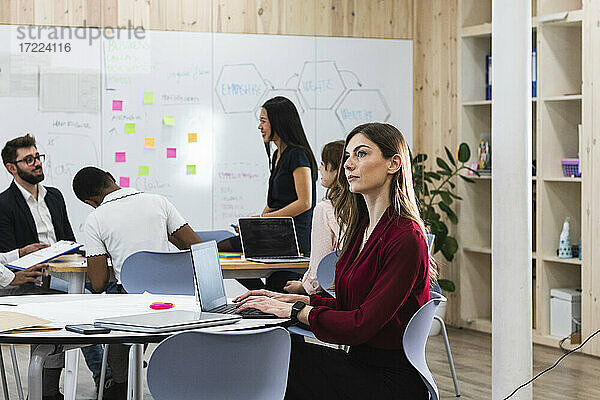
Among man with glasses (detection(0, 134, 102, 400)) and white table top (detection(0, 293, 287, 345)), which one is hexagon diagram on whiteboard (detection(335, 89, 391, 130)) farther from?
white table top (detection(0, 293, 287, 345))

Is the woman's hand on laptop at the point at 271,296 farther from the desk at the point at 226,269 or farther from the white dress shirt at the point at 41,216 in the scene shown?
the white dress shirt at the point at 41,216

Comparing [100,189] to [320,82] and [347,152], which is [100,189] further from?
[320,82]

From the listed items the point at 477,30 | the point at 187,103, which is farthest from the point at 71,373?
the point at 477,30

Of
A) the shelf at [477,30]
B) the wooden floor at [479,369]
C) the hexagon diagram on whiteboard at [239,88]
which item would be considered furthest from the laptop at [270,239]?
the shelf at [477,30]

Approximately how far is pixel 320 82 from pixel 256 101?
53 centimetres

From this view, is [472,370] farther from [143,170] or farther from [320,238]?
[143,170]

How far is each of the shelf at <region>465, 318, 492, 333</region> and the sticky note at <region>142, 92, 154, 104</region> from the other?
276cm

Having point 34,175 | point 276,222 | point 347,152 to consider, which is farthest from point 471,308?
point 347,152

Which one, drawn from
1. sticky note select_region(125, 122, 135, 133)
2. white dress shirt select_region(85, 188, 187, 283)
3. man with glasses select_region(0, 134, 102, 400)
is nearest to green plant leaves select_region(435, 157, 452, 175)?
sticky note select_region(125, 122, 135, 133)

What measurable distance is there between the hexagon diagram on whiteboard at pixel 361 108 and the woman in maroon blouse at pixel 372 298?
401cm

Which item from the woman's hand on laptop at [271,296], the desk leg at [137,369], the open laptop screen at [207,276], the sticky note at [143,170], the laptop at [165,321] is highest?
the sticky note at [143,170]

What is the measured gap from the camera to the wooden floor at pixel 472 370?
4.63 metres

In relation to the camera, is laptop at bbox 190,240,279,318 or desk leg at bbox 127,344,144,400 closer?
laptop at bbox 190,240,279,318

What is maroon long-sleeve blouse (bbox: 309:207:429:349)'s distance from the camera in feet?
8.90
